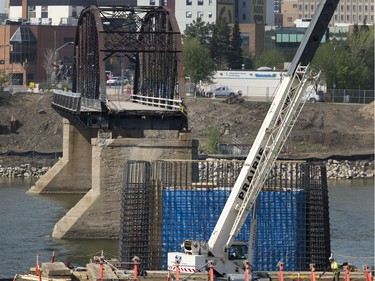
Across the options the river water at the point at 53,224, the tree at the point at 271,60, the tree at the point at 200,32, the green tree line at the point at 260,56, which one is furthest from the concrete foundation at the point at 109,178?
the tree at the point at 200,32

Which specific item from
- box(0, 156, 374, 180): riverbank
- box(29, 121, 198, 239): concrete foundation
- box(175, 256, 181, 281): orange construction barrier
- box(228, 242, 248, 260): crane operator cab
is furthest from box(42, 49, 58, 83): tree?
box(228, 242, 248, 260): crane operator cab

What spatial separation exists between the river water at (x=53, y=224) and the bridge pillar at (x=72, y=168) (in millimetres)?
1566

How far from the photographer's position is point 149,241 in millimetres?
50000

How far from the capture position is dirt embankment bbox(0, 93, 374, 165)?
412 feet

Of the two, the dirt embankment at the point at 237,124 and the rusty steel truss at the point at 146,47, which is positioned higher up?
the rusty steel truss at the point at 146,47

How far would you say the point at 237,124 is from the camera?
132 metres

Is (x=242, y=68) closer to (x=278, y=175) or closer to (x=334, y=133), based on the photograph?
(x=334, y=133)

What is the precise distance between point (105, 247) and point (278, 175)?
40.8 ft

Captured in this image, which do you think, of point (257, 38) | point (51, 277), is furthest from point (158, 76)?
point (257, 38)

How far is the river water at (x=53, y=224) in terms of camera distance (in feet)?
201

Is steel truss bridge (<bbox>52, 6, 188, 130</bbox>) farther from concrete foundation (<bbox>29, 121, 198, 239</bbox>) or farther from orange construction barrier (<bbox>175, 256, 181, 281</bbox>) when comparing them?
orange construction barrier (<bbox>175, 256, 181, 281</bbox>)

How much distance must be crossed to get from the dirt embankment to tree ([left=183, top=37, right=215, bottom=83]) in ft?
56.2

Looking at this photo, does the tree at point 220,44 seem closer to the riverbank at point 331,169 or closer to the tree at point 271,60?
the tree at point 271,60

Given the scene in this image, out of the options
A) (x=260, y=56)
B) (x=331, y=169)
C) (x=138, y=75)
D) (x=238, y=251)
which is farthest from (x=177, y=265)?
(x=260, y=56)
